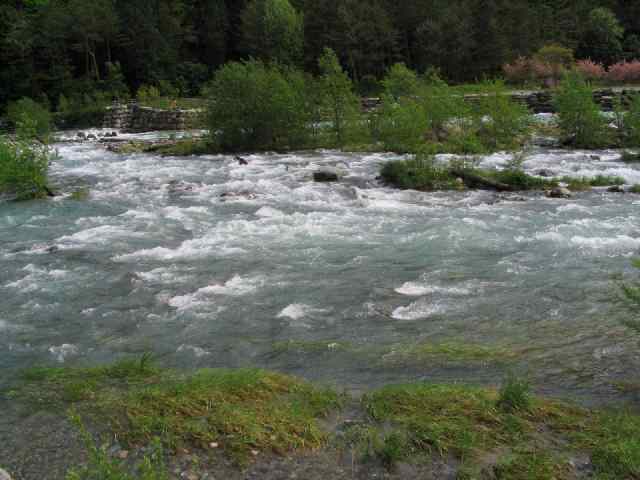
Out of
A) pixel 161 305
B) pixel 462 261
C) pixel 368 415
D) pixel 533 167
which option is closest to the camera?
pixel 368 415

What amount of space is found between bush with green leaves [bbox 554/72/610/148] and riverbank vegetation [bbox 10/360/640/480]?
68.7 ft

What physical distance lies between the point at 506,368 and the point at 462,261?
4438 mm

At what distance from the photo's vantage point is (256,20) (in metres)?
61.5

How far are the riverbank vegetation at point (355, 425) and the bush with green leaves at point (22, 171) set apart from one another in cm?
1354

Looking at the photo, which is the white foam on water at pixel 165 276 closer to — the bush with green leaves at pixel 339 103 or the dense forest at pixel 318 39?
the bush with green leaves at pixel 339 103

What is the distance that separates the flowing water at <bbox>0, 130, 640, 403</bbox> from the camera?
7445 mm

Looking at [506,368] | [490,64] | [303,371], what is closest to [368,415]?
[303,371]

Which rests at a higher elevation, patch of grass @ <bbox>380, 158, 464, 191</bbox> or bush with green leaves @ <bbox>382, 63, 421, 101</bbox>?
bush with green leaves @ <bbox>382, 63, 421, 101</bbox>

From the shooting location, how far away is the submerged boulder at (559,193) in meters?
16.9

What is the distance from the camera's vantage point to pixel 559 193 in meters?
17.0

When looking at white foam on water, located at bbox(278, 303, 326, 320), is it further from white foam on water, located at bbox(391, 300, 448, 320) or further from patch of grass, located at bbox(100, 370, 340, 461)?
patch of grass, located at bbox(100, 370, 340, 461)

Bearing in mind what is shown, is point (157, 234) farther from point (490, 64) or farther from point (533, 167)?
point (490, 64)

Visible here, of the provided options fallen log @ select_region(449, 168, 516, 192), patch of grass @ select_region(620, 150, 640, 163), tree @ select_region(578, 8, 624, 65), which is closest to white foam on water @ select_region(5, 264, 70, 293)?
fallen log @ select_region(449, 168, 516, 192)

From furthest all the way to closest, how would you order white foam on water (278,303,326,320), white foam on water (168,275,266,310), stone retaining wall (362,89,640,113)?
1. stone retaining wall (362,89,640,113)
2. white foam on water (168,275,266,310)
3. white foam on water (278,303,326,320)
